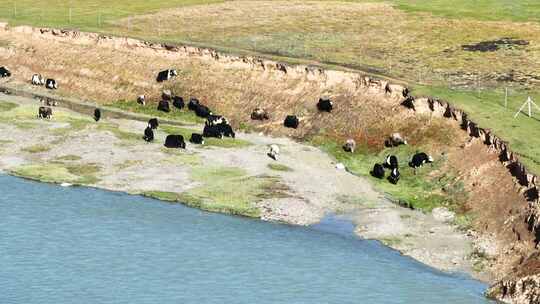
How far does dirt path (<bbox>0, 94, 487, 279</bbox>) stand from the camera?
55.5m

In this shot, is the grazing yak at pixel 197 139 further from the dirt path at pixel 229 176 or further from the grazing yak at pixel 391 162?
the grazing yak at pixel 391 162

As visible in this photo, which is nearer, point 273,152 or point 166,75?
point 273,152

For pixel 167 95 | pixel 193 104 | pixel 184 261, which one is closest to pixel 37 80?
pixel 167 95

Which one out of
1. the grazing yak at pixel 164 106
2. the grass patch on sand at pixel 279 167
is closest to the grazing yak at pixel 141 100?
the grazing yak at pixel 164 106

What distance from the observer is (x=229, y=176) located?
6425cm

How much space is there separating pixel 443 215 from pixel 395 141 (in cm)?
1156

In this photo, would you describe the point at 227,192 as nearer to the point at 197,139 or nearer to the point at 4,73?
the point at 197,139

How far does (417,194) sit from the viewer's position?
202 ft

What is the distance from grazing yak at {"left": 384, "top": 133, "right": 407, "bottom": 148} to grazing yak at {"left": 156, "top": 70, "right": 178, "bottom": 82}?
23.1m

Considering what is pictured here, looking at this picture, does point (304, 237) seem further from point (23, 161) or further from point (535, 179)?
point (23, 161)

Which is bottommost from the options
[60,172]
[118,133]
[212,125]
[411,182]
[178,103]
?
[60,172]

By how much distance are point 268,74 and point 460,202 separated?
2661 cm

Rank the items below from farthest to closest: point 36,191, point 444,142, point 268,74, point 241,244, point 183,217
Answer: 1. point 268,74
2. point 444,142
3. point 36,191
4. point 183,217
5. point 241,244

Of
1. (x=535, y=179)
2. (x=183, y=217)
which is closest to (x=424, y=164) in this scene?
(x=535, y=179)
